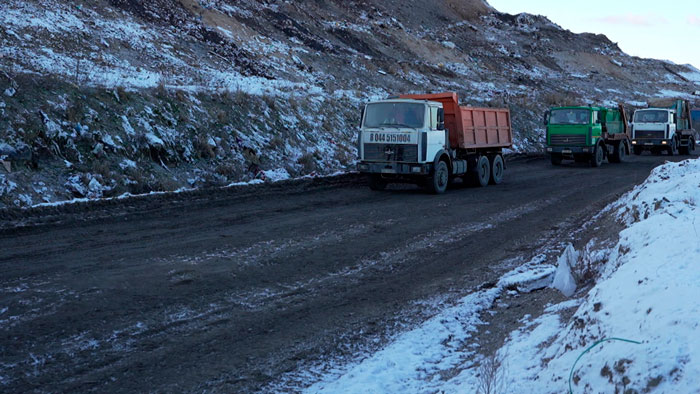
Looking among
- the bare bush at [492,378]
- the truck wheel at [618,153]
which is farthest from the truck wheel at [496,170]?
the bare bush at [492,378]

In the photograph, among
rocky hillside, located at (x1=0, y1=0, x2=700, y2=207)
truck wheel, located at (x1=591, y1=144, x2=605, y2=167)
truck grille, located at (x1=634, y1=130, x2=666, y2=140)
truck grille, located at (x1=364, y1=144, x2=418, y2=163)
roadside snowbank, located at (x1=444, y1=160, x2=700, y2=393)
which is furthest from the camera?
truck grille, located at (x1=634, y1=130, x2=666, y2=140)

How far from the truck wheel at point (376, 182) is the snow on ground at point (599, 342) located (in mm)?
9904

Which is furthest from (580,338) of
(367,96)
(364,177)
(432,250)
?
(367,96)

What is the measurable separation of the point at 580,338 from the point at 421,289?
355cm

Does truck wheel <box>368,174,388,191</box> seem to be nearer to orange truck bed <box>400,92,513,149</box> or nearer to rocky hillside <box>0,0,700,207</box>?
orange truck bed <box>400,92,513,149</box>

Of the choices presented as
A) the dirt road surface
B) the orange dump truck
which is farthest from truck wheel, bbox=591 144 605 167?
the dirt road surface

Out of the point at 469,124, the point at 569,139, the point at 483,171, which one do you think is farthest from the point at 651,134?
the point at 469,124

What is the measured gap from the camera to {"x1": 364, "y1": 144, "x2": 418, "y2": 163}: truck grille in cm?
1581

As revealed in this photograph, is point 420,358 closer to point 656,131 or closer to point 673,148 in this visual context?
point 656,131

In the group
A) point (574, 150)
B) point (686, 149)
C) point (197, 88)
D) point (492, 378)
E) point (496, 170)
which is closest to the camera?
point (492, 378)

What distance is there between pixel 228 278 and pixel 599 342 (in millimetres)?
4975

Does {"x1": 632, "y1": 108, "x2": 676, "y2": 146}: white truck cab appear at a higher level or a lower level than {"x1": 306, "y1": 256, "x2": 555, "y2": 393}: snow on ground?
higher

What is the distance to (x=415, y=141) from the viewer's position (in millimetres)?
15805

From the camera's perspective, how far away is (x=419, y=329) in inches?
237
